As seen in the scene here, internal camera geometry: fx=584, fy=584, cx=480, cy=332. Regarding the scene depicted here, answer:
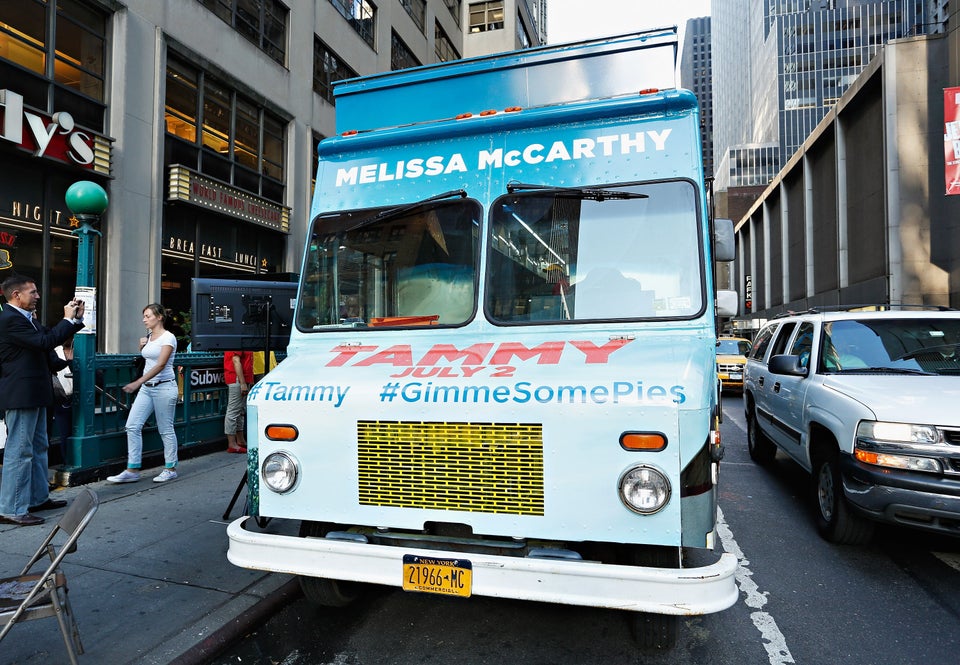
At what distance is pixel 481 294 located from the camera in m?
3.62

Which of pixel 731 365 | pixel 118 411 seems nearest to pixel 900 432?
pixel 118 411

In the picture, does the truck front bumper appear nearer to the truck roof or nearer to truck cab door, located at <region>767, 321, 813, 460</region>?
truck cab door, located at <region>767, 321, 813, 460</region>

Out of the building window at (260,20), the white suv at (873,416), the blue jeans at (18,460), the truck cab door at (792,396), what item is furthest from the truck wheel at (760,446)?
the building window at (260,20)

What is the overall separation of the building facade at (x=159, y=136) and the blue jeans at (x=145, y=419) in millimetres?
5610

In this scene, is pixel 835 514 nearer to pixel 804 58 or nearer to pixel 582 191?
pixel 582 191

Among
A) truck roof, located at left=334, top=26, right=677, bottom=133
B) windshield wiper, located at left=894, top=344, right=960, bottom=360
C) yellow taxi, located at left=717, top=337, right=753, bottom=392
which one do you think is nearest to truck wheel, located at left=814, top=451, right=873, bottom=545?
windshield wiper, located at left=894, top=344, right=960, bottom=360

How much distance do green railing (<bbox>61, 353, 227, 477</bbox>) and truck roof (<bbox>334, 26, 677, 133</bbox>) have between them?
4430 mm

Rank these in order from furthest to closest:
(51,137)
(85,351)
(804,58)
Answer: (804,58), (51,137), (85,351)

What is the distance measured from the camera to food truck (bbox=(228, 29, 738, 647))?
2654mm

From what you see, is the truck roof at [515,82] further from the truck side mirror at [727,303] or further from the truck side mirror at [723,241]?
the truck side mirror at [727,303]

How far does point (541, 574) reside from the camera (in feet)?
8.50

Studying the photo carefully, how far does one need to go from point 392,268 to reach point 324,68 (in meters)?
18.3

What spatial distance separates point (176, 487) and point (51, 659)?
11.4 feet

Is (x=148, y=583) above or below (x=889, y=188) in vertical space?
below
